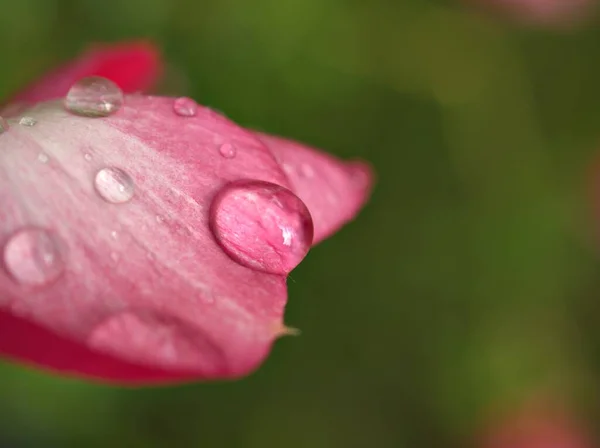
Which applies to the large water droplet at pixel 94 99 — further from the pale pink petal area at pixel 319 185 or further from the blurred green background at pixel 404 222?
the blurred green background at pixel 404 222

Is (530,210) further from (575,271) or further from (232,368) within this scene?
(232,368)

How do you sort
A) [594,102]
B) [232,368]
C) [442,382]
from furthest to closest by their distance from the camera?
[594,102], [442,382], [232,368]

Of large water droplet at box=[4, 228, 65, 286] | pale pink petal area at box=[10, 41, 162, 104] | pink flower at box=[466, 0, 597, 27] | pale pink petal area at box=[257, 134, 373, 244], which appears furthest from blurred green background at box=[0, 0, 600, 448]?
large water droplet at box=[4, 228, 65, 286]

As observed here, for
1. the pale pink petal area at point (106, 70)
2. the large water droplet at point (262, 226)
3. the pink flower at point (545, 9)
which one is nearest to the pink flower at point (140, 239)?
the large water droplet at point (262, 226)

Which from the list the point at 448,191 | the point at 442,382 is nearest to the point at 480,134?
the point at 448,191

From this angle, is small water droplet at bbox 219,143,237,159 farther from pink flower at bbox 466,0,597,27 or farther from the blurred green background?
pink flower at bbox 466,0,597,27

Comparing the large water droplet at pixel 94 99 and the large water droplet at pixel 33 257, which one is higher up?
the large water droplet at pixel 94 99
